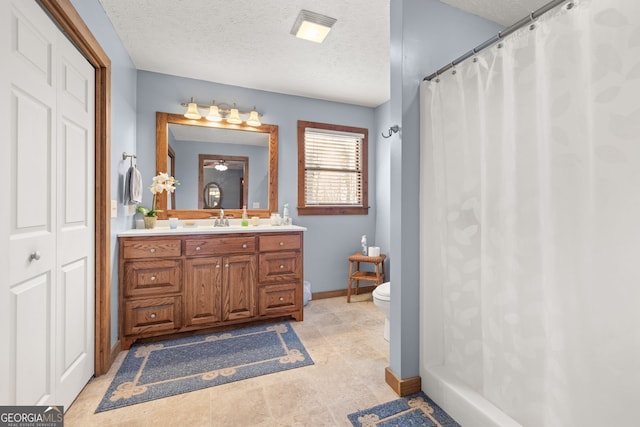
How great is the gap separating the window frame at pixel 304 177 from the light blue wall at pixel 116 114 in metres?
1.74

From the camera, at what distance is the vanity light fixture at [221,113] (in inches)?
115

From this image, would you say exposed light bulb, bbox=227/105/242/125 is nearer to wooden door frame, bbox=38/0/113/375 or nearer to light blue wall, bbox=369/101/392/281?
wooden door frame, bbox=38/0/113/375

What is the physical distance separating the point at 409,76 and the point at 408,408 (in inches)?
76.2

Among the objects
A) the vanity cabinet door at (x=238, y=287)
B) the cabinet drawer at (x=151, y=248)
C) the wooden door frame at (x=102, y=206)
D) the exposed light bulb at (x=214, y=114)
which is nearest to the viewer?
the wooden door frame at (x=102, y=206)

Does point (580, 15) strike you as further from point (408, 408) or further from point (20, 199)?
point (20, 199)

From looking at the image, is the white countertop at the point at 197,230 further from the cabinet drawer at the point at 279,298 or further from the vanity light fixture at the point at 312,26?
the vanity light fixture at the point at 312,26

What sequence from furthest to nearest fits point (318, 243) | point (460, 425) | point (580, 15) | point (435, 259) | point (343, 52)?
Answer: point (318, 243)
point (343, 52)
point (435, 259)
point (460, 425)
point (580, 15)

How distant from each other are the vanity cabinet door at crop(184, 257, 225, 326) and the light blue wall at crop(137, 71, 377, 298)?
973 millimetres

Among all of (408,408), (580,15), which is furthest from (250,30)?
(408,408)

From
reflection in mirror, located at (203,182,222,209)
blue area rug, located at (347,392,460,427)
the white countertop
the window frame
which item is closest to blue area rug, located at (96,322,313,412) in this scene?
blue area rug, located at (347,392,460,427)

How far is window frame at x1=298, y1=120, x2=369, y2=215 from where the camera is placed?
347cm

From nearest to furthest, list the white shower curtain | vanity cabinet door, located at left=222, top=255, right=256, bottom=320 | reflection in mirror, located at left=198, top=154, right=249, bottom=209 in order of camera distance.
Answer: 1. the white shower curtain
2. vanity cabinet door, located at left=222, top=255, right=256, bottom=320
3. reflection in mirror, located at left=198, top=154, right=249, bottom=209

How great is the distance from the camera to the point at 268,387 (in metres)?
1.80

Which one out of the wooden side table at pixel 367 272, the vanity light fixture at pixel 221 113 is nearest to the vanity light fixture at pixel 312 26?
the vanity light fixture at pixel 221 113
